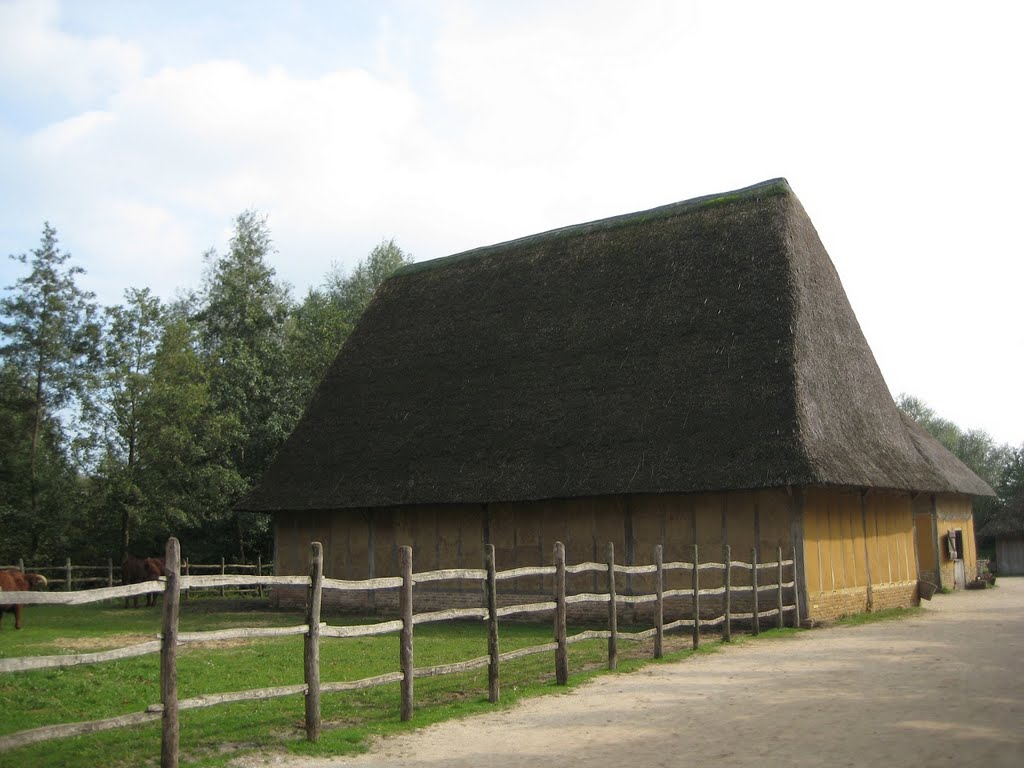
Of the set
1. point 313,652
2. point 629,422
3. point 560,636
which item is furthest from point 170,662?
point 629,422

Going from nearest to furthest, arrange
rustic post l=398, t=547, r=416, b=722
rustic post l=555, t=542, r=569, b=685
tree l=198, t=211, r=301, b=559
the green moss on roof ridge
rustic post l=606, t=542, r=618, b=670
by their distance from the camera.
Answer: rustic post l=398, t=547, r=416, b=722
rustic post l=555, t=542, r=569, b=685
rustic post l=606, t=542, r=618, b=670
the green moss on roof ridge
tree l=198, t=211, r=301, b=559

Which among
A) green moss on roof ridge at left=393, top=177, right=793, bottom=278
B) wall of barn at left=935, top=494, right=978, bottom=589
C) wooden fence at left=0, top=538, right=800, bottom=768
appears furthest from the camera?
wall of barn at left=935, top=494, right=978, bottom=589

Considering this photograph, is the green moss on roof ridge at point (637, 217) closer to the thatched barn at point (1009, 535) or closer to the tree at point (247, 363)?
the tree at point (247, 363)

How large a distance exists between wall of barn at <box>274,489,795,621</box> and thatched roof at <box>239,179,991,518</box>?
0.88 m

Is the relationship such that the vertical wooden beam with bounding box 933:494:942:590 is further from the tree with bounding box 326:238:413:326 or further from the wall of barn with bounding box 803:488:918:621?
the tree with bounding box 326:238:413:326

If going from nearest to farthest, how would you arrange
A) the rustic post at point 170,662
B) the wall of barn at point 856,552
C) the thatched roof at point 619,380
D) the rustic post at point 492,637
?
the rustic post at point 170,662 → the rustic post at point 492,637 → the wall of barn at point 856,552 → the thatched roof at point 619,380

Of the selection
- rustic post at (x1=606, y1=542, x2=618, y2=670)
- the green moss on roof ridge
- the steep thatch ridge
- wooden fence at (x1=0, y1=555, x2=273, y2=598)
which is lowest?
wooden fence at (x1=0, y1=555, x2=273, y2=598)

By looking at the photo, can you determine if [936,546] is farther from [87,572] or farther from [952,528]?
[87,572]

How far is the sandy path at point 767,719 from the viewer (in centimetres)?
723

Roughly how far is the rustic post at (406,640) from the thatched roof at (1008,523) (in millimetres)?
36038

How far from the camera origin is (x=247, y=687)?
10.5 meters

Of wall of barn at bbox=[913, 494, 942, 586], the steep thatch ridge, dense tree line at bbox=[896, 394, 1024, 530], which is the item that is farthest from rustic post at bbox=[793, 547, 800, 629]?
dense tree line at bbox=[896, 394, 1024, 530]

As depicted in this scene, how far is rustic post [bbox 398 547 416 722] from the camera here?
879 centimetres

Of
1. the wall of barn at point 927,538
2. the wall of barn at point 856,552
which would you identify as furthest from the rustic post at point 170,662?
the wall of barn at point 927,538
